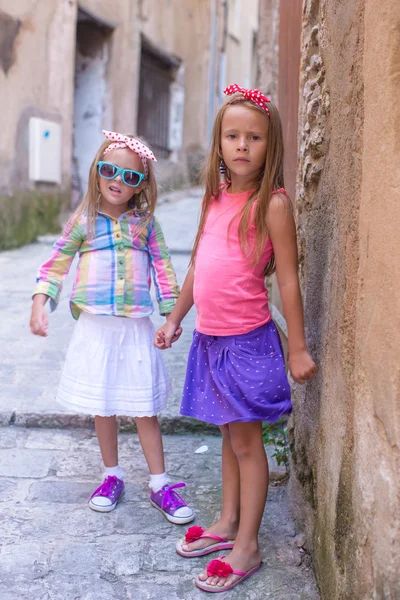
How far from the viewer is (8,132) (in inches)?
308

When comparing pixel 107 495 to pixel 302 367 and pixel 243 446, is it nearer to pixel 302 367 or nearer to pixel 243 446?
pixel 243 446

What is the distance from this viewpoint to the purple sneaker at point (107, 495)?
104 inches

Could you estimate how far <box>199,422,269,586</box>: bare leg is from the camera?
2.25m

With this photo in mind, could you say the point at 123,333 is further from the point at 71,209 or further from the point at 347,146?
the point at 71,209

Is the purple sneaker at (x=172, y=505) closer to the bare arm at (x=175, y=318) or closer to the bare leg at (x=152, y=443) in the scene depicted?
the bare leg at (x=152, y=443)

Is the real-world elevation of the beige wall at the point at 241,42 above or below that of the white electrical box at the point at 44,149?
above

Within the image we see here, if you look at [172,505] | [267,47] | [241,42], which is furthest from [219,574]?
[241,42]

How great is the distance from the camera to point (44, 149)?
8.47m

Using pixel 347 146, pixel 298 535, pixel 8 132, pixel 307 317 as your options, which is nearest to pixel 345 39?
pixel 347 146

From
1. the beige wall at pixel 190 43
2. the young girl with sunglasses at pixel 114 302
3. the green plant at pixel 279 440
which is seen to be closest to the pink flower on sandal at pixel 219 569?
the young girl with sunglasses at pixel 114 302

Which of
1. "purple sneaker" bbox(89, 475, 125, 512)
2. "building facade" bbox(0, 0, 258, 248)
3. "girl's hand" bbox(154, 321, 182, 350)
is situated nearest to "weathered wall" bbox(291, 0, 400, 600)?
"girl's hand" bbox(154, 321, 182, 350)

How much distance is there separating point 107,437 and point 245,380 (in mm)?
796

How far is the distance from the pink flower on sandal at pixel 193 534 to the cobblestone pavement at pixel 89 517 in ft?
0.21

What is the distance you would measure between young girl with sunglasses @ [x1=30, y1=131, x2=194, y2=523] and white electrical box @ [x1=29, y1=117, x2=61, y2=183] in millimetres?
5928
